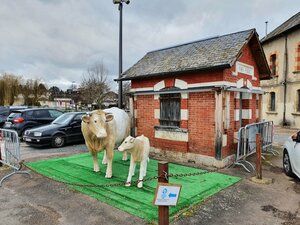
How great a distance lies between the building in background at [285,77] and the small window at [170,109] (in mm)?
14964

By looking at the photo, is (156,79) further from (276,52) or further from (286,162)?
(276,52)

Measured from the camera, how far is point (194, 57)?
8.38 meters

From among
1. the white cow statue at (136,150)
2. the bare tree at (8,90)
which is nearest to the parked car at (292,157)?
the white cow statue at (136,150)

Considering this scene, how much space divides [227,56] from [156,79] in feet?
9.43

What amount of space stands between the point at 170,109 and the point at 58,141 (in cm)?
610

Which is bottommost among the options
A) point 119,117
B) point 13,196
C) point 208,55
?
point 13,196

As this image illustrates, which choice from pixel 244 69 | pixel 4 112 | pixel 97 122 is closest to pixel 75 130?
pixel 97 122

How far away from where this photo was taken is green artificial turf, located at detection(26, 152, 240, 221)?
4645 mm

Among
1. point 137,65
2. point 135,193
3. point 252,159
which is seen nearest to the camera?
point 135,193

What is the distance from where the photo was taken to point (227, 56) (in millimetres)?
7223

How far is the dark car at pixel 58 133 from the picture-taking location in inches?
431

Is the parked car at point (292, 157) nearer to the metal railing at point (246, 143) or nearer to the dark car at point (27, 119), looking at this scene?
the metal railing at point (246, 143)

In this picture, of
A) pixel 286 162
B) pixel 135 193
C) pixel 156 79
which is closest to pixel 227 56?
pixel 156 79

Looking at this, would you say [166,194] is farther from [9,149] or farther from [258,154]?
[9,149]
